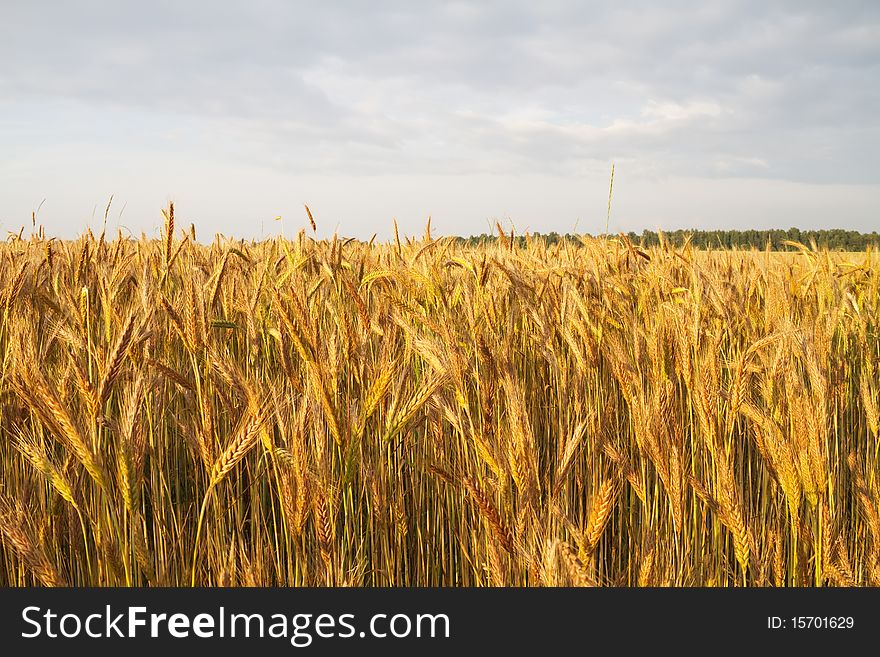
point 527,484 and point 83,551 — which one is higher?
point 527,484

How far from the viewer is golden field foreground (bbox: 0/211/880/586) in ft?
3.73

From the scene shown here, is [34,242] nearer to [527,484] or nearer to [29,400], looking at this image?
[29,400]

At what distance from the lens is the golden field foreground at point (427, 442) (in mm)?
1138

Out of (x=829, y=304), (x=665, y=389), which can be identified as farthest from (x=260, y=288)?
(x=829, y=304)

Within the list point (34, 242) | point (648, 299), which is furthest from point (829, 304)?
point (34, 242)

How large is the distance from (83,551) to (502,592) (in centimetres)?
102

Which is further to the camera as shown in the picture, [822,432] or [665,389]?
[665,389]

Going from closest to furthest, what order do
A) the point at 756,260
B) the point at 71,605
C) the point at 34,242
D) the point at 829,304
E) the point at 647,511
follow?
the point at 71,605, the point at 647,511, the point at 829,304, the point at 756,260, the point at 34,242

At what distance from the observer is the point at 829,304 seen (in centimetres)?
254

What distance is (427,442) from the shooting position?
5.66 ft

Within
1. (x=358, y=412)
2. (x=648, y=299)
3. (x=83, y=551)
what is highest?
(x=648, y=299)

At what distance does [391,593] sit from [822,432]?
915 mm

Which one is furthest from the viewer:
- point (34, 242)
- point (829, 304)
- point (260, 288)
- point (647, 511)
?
point (34, 242)

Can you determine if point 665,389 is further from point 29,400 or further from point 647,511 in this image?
point 29,400
